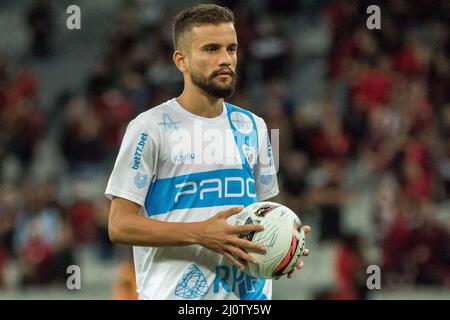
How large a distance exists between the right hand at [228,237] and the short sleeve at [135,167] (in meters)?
0.41

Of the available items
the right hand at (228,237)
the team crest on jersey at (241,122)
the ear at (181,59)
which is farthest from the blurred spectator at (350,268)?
the right hand at (228,237)

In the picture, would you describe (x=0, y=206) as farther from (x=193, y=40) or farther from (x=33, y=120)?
(x=193, y=40)

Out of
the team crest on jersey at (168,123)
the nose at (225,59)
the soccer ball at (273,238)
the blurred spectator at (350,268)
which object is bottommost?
the blurred spectator at (350,268)

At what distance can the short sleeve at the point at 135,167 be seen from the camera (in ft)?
15.8

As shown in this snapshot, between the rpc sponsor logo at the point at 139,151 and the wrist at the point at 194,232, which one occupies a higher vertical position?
the rpc sponsor logo at the point at 139,151

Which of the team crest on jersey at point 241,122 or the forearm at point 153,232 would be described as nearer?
the forearm at point 153,232

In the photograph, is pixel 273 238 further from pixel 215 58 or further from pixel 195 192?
pixel 215 58

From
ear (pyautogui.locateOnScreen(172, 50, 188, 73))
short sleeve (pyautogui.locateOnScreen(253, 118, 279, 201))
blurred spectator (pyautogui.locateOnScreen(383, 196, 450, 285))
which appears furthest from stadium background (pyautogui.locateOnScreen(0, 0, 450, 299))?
ear (pyautogui.locateOnScreen(172, 50, 188, 73))

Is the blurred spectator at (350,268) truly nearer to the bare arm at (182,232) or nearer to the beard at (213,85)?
the beard at (213,85)

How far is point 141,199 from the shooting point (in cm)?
482

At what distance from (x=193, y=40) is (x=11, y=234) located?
24.4 feet

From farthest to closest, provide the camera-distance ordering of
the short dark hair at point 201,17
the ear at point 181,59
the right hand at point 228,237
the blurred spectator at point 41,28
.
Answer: the blurred spectator at point 41,28
the ear at point 181,59
the short dark hair at point 201,17
the right hand at point 228,237

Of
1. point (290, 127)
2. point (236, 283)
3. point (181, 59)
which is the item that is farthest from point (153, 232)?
point (290, 127)

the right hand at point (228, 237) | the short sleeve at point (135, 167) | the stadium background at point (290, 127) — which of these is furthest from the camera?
the stadium background at point (290, 127)
